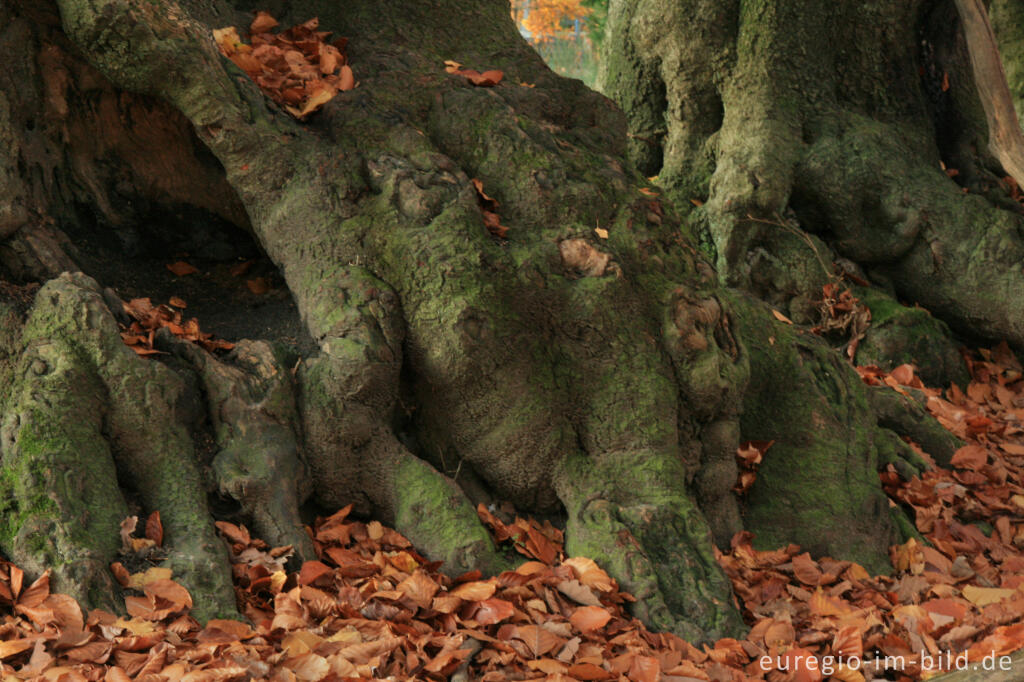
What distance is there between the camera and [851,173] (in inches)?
253

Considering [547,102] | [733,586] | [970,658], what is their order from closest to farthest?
[970,658]
[733,586]
[547,102]

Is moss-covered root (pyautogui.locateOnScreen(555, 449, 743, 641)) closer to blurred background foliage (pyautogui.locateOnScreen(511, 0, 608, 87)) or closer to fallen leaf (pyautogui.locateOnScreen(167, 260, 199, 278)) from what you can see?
fallen leaf (pyautogui.locateOnScreen(167, 260, 199, 278))

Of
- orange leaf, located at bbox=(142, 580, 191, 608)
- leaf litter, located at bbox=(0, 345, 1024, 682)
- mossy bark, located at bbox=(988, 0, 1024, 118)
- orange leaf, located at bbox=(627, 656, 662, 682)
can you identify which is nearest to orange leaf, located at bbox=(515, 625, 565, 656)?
leaf litter, located at bbox=(0, 345, 1024, 682)

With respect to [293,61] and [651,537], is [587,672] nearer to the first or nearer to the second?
[651,537]

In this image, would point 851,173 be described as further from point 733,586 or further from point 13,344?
point 13,344

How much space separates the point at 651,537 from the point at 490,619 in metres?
0.78

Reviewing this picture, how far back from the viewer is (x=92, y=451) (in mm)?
3104

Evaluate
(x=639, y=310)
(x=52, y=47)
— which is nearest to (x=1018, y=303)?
(x=639, y=310)

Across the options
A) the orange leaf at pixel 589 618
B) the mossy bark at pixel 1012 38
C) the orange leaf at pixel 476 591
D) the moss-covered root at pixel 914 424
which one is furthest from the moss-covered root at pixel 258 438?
the mossy bark at pixel 1012 38

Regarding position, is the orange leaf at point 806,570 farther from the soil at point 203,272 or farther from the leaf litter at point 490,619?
the soil at point 203,272

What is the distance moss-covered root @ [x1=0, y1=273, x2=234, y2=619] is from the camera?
289 cm

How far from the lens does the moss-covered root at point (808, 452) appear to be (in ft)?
13.9

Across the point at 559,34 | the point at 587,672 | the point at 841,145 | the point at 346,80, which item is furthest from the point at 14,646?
the point at 559,34

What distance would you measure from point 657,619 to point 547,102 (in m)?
2.56
